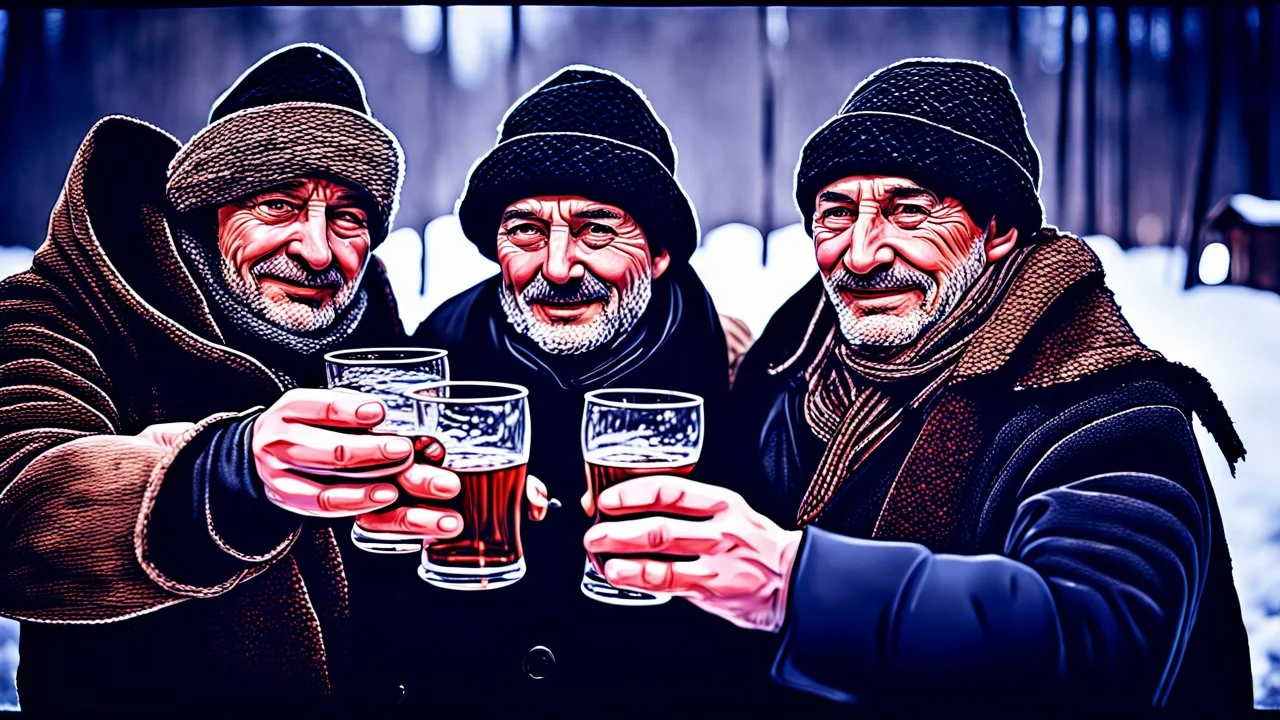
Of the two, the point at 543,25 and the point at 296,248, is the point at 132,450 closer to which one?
the point at 296,248

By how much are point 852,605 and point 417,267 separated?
1.36 metres

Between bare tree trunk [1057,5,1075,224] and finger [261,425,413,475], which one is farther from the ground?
bare tree trunk [1057,5,1075,224]

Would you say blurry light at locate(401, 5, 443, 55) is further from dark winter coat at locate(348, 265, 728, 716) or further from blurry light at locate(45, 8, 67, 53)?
blurry light at locate(45, 8, 67, 53)

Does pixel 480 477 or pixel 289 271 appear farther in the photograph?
pixel 289 271

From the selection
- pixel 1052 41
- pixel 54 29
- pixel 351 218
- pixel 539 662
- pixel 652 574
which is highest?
pixel 54 29

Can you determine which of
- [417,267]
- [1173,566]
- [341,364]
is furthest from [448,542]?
[1173,566]

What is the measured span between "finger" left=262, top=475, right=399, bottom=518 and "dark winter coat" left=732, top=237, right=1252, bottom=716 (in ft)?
2.90

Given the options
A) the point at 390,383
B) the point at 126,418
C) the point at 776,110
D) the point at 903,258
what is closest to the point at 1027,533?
the point at 903,258

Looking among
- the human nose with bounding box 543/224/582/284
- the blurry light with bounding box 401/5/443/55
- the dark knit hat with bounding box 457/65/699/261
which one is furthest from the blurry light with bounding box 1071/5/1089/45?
the blurry light with bounding box 401/5/443/55

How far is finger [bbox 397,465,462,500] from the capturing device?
2.06 m

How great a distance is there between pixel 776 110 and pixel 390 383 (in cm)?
120

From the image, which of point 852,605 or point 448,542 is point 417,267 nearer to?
point 448,542

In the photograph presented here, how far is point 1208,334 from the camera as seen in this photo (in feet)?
8.28

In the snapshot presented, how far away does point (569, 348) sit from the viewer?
246 cm
